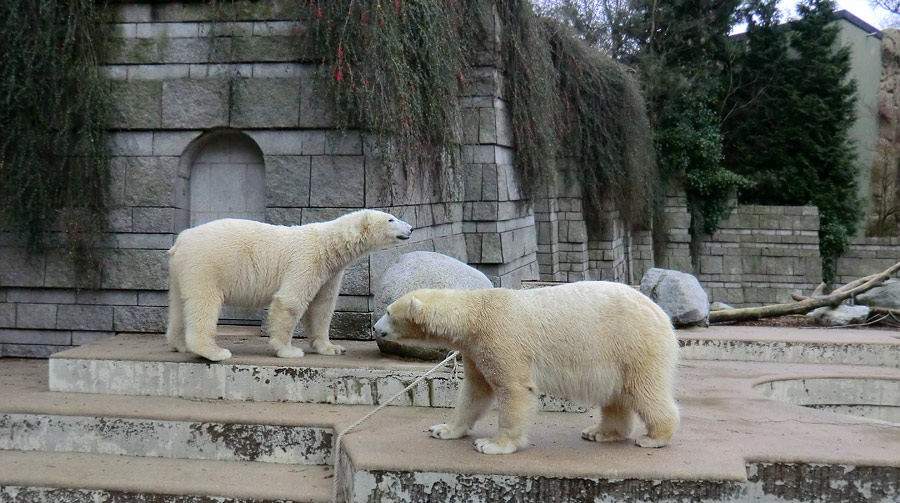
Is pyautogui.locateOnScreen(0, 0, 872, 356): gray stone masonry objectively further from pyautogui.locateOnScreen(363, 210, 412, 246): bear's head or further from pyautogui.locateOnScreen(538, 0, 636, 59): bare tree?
pyautogui.locateOnScreen(538, 0, 636, 59): bare tree

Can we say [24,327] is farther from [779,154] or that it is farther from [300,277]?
[779,154]

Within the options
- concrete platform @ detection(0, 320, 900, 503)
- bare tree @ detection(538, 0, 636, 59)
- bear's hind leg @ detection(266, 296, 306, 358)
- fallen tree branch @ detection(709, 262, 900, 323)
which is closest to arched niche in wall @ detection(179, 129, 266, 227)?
concrete platform @ detection(0, 320, 900, 503)

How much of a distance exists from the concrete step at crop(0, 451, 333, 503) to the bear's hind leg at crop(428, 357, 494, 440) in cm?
74

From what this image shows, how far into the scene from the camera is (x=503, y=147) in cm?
943

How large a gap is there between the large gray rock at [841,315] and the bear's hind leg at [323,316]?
6.61 m

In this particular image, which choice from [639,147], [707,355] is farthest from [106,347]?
[639,147]

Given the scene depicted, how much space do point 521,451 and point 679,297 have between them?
5124 mm

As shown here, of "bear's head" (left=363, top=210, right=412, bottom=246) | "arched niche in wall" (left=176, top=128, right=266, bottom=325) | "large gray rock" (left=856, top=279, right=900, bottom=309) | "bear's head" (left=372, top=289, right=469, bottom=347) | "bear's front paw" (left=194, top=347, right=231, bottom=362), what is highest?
"arched niche in wall" (left=176, top=128, right=266, bottom=325)

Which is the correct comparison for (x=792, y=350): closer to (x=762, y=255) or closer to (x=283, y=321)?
(x=283, y=321)

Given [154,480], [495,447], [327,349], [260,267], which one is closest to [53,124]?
[260,267]

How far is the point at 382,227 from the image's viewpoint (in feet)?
18.9

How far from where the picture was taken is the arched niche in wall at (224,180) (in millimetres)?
7426

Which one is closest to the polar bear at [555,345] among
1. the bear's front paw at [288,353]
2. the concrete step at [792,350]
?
the bear's front paw at [288,353]

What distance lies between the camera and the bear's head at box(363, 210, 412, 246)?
5.75 metres
